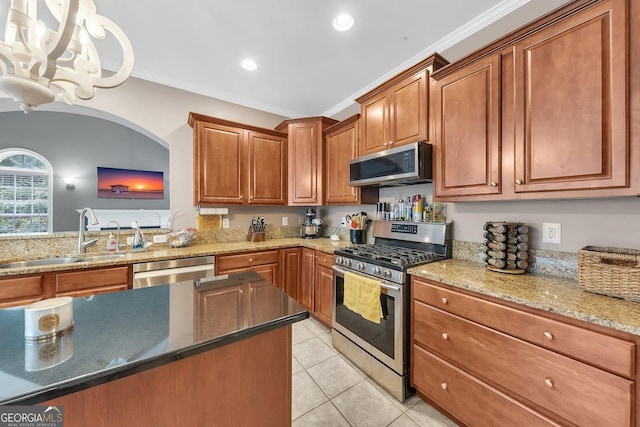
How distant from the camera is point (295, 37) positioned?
2.06 meters

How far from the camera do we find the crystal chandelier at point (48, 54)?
0.84 m

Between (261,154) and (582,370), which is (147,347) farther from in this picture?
(261,154)

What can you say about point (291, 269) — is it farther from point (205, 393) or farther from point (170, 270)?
point (205, 393)

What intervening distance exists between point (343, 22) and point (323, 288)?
2.48m

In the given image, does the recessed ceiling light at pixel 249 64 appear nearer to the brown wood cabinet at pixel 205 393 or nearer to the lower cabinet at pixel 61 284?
the lower cabinet at pixel 61 284

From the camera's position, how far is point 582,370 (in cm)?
99

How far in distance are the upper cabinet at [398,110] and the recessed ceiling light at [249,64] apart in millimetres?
1164

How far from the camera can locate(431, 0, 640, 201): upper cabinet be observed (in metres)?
1.10

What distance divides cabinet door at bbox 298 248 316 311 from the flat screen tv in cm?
532

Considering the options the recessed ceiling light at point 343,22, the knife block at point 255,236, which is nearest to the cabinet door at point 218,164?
the knife block at point 255,236

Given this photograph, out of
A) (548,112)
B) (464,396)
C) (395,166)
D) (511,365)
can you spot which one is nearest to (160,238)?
(395,166)

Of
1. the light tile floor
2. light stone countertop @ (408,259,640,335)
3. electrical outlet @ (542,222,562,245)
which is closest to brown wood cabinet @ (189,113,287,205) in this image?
the light tile floor

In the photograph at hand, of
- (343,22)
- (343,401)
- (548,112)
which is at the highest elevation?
(343,22)

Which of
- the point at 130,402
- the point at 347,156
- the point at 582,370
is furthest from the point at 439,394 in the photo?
the point at 347,156
